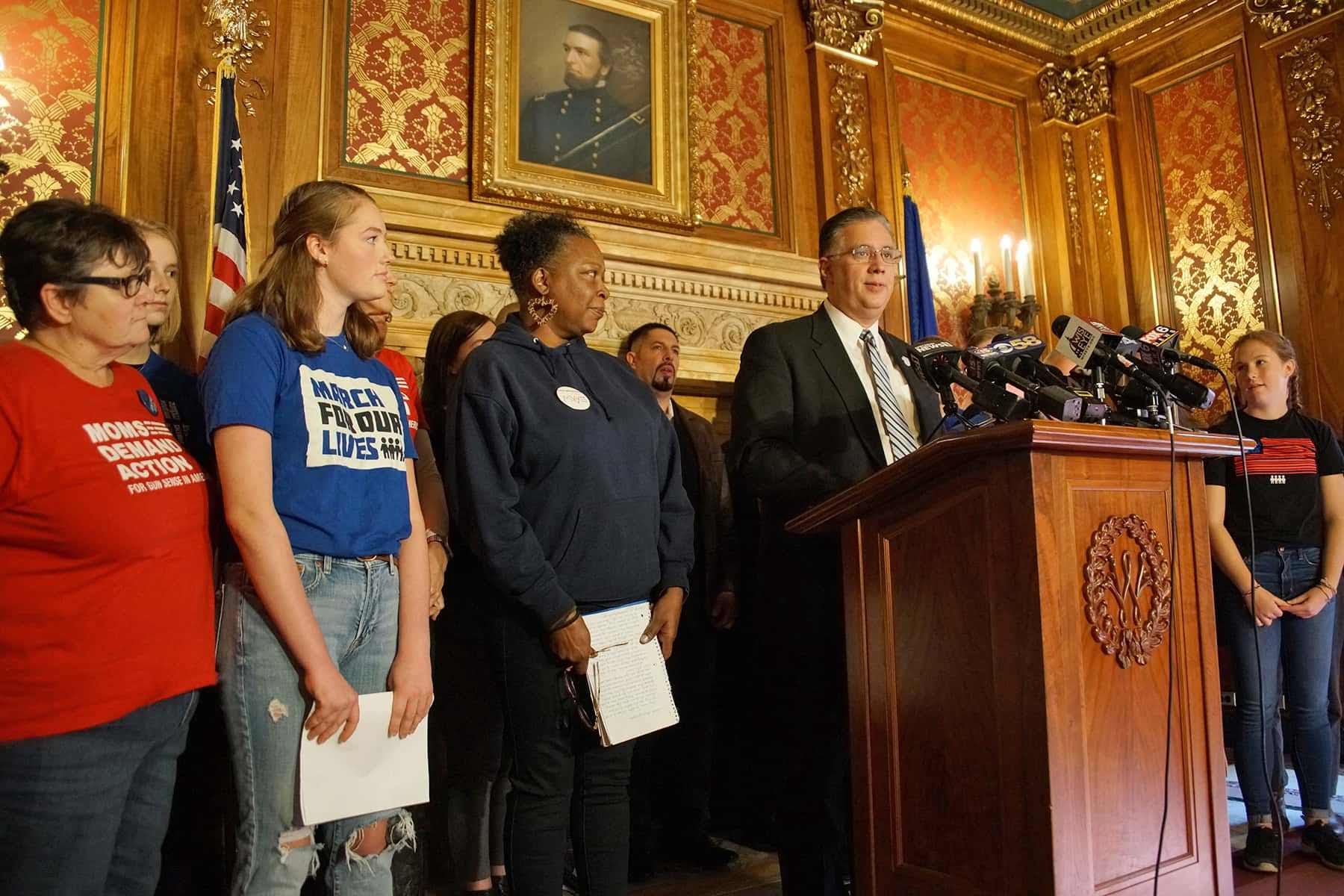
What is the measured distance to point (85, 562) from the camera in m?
1.29

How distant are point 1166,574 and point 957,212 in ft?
12.4

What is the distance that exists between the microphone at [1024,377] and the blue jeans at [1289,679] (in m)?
1.54

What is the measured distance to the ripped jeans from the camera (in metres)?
1.38

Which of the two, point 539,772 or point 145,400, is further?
point 539,772

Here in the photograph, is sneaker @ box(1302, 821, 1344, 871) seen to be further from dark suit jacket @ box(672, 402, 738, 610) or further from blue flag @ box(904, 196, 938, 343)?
blue flag @ box(904, 196, 938, 343)

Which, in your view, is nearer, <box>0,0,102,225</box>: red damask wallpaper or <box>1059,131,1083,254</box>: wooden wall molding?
<box>0,0,102,225</box>: red damask wallpaper

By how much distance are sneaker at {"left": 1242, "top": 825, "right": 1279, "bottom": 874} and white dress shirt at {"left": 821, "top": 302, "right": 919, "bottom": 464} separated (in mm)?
1501

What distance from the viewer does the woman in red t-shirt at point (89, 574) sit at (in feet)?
4.04

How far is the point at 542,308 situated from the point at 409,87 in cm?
208

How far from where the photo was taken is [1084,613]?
1440 millimetres

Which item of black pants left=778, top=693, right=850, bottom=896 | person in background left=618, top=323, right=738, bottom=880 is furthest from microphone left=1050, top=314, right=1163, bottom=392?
person in background left=618, top=323, right=738, bottom=880

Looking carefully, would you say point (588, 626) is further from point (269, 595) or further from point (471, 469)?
point (269, 595)

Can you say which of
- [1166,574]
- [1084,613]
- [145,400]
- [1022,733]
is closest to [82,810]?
[145,400]

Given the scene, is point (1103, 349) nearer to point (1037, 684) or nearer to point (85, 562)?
point (1037, 684)
